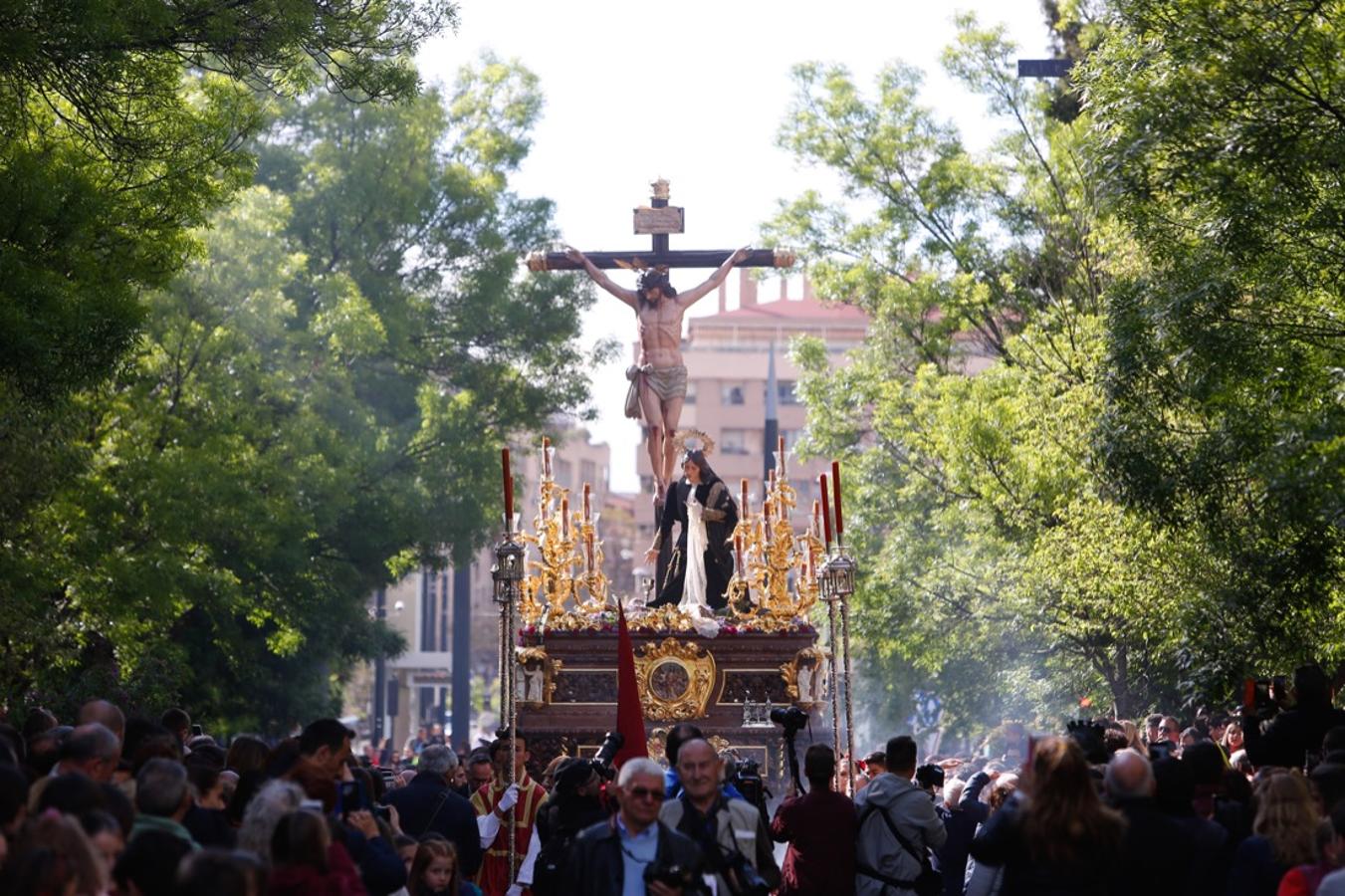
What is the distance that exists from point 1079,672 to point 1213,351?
18.5 meters

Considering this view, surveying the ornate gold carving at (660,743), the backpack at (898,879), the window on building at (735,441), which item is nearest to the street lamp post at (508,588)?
the ornate gold carving at (660,743)

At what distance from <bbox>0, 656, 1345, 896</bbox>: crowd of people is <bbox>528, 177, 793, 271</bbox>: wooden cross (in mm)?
10571

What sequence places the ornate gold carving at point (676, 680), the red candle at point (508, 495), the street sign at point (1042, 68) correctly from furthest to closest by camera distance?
the street sign at point (1042, 68) < the ornate gold carving at point (676, 680) < the red candle at point (508, 495)

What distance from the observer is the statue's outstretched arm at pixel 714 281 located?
2345cm

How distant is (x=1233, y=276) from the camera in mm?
17734

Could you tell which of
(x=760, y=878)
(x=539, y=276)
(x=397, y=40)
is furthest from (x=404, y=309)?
(x=760, y=878)

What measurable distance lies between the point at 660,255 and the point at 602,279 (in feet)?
2.20

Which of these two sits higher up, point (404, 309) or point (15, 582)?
point (404, 309)

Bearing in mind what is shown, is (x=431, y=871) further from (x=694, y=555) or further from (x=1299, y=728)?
(x=694, y=555)

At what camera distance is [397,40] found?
19734mm

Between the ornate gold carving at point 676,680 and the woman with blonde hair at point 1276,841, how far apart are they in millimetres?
11959

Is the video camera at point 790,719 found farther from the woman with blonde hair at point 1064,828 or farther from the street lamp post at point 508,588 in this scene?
the woman with blonde hair at point 1064,828

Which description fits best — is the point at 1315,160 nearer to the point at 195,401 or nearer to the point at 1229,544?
the point at 1229,544

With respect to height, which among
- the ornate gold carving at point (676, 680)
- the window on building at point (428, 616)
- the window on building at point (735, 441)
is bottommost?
the ornate gold carving at point (676, 680)
